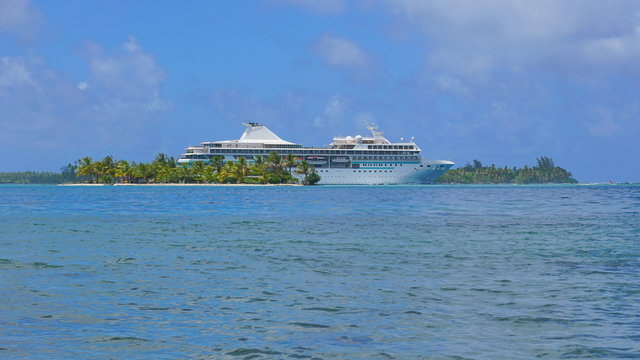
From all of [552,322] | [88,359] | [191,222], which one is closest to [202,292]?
[88,359]

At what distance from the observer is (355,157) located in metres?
163

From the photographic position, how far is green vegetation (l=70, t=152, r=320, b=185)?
507ft

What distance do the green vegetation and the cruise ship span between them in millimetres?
2720

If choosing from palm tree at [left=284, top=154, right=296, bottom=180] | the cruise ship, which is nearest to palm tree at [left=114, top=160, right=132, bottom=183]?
the cruise ship

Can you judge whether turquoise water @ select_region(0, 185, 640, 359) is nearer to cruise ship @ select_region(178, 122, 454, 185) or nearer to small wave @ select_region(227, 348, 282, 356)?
small wave @ select_region(227, 348, 282, 356)

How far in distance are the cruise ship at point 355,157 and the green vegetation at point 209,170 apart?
272 centimetres

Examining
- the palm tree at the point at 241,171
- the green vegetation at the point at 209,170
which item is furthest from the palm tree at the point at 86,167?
the palm tree at the point at 241,171

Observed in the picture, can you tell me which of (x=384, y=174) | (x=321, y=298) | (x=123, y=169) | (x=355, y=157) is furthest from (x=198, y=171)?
(x=321, y=298)

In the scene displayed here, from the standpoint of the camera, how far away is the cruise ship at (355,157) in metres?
163

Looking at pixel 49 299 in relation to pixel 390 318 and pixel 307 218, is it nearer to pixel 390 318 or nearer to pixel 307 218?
pixel 390 318

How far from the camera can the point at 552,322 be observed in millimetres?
11242

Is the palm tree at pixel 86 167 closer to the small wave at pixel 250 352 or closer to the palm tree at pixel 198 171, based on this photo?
the palm tree at pixel 198 171

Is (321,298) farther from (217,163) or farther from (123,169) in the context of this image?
(123,169)

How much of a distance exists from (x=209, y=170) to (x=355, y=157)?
34019mm
